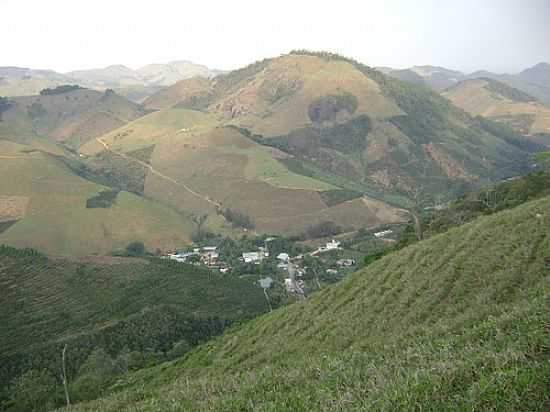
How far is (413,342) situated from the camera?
973 cm

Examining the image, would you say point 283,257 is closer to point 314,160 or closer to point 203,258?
point 203,258

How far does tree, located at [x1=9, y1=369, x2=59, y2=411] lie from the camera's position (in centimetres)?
3067

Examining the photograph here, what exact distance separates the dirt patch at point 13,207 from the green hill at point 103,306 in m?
38.8

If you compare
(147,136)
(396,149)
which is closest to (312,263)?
(396,149)

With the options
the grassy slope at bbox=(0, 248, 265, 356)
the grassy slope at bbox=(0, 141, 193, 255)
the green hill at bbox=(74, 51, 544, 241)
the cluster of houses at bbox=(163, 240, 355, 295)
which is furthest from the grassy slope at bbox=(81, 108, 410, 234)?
the grassy slope at bbox=(0, 248, 265, 356)

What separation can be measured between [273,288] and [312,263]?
1237 cm

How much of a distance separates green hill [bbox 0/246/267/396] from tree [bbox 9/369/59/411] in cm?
535

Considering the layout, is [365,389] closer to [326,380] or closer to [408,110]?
[326,380]

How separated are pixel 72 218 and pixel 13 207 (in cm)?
1379

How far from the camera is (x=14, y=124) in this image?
189 meters

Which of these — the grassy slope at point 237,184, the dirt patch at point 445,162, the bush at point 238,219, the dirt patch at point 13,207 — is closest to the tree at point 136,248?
the grassy slope at point 237,184

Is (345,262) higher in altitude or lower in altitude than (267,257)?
higher

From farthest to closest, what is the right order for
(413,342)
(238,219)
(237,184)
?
(237,184), (238,219), (413,342)

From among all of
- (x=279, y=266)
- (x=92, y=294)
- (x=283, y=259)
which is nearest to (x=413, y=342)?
(x=92, y=294)
